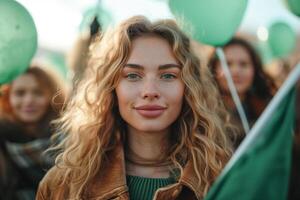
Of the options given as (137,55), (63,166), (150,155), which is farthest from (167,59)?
(63,166)

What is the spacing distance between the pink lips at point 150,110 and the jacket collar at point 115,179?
9.2 inches

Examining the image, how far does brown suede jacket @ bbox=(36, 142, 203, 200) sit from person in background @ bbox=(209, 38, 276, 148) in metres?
1.60

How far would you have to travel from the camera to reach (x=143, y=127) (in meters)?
2.51

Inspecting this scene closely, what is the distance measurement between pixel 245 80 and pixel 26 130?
1573 mm

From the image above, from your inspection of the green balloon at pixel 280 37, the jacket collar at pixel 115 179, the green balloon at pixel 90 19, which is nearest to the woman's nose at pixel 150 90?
the jacket collar at pixel 115 179

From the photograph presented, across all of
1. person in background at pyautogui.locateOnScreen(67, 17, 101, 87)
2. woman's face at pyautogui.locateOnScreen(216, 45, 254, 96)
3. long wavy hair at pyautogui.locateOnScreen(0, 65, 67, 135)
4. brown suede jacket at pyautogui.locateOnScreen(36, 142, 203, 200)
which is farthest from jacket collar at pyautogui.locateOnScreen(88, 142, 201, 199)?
long wavy hair at pyautogui.locateOnScreen(0, 65, 67, 135)

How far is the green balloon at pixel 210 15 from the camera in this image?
311cm

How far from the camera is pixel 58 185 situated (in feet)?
8.60

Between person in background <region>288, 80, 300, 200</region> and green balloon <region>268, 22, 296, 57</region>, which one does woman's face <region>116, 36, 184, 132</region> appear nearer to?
person in background <region>288, 80, 300, 200</region>

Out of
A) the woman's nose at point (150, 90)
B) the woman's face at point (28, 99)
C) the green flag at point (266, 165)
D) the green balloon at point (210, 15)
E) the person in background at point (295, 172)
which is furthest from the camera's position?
the woman's face at point (28, 99)

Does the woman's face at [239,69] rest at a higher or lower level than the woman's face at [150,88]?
lower

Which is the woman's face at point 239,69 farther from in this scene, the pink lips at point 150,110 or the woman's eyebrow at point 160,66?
the pink lips at point 150,110

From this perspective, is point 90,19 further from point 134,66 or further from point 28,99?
point 134,66

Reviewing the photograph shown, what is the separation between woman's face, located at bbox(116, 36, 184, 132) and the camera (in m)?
2.48
